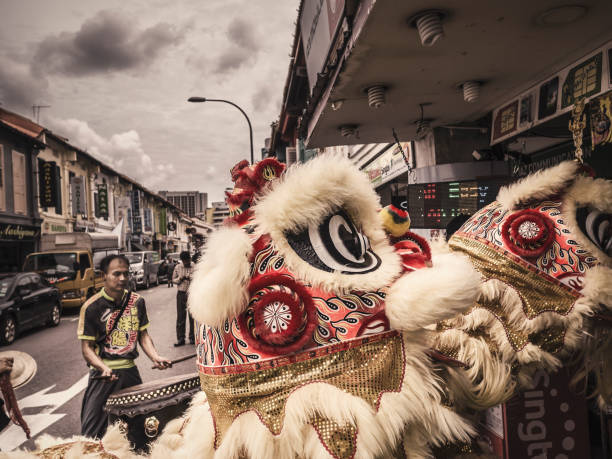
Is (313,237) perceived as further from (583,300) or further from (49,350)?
(49,350)

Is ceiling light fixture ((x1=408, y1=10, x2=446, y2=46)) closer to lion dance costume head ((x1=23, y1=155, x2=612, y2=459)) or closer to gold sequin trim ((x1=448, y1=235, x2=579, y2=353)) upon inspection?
gold sequin trim ((x1=448, y1=235, x2=579, y2=353))

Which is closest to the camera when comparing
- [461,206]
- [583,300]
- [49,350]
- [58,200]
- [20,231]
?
[583,300]

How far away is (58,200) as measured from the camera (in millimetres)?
23609

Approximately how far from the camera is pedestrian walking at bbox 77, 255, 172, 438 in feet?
10.8

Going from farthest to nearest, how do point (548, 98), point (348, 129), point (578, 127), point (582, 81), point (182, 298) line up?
point (182, 298)
point (348, 129)
point (548, 98)
point (582, 81)
point (578, 127)

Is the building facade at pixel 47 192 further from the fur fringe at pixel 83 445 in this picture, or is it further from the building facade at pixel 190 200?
the building facade at pixel 190 200

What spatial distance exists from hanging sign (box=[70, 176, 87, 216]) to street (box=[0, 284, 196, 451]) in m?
16.5

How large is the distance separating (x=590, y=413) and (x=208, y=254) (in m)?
2.82

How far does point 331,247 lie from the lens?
1348 mm

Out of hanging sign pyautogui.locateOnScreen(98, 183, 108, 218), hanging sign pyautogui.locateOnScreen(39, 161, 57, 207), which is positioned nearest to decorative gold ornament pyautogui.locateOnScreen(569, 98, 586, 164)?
hanging sign pyautogui.locateOnScreen(39, 161, 57, 207)

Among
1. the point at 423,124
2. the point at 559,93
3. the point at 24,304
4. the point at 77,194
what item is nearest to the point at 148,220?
the point at 77,194

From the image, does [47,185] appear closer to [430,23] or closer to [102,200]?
[102,200]

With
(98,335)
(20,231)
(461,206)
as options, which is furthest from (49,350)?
(20,231)

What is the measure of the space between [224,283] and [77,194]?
93.4ft
